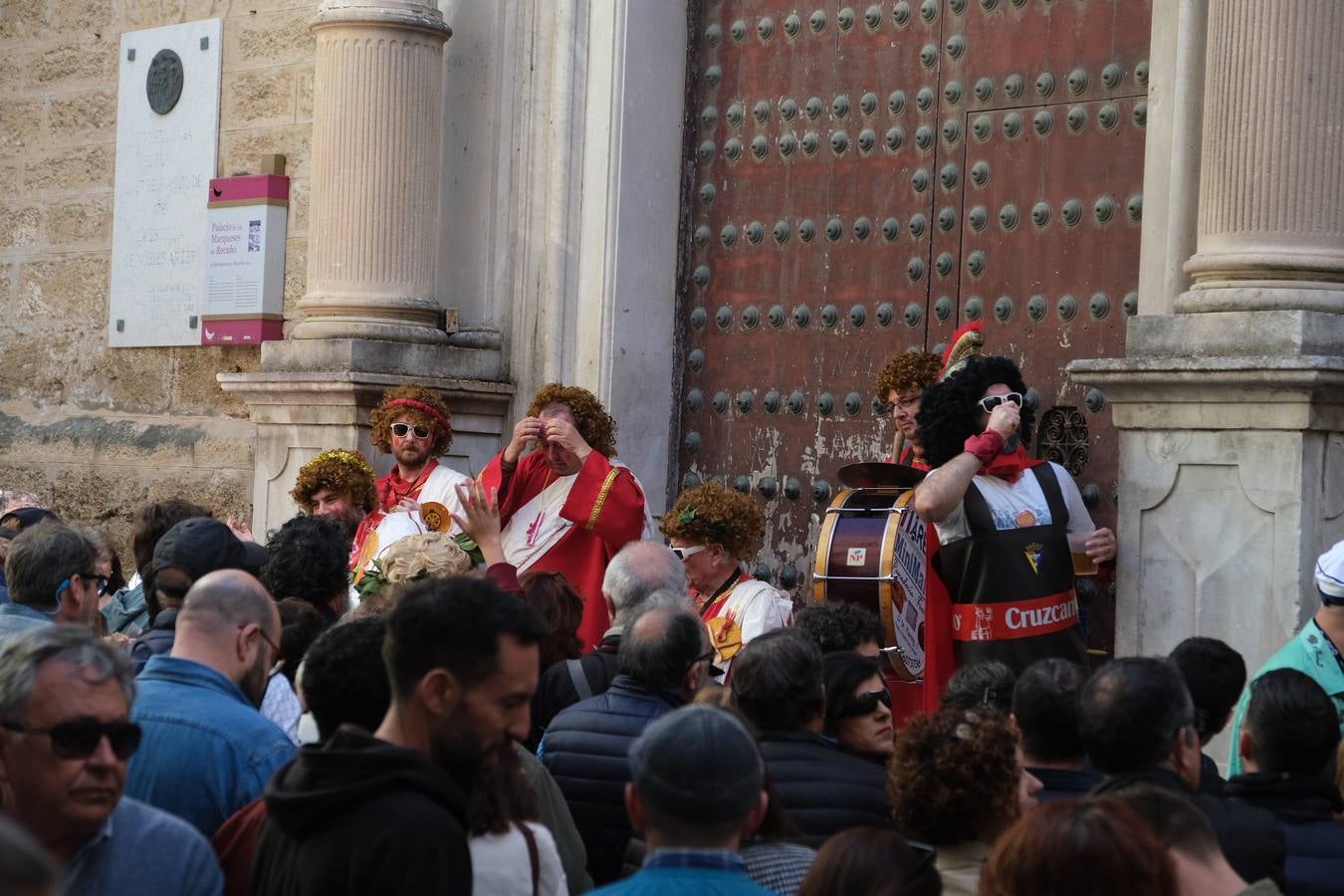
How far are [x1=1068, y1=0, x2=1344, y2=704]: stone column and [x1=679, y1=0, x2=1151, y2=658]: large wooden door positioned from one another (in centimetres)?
90

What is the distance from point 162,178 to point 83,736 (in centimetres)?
793

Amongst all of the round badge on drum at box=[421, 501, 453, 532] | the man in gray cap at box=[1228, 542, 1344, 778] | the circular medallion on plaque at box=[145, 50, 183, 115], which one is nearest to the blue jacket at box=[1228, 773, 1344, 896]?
the man in gray cap at box=[1228, 542, 1344, 778]

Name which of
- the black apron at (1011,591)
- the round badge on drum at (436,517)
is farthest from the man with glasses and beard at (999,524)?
the round badge on drum at (436,517)

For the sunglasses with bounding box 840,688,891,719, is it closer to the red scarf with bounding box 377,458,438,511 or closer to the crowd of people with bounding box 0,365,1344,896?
the crowd of people with bounding box 0,365,1344,896

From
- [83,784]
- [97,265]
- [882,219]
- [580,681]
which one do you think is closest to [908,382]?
[882,219]

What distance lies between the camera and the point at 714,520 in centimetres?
651

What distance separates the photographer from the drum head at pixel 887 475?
6.68 metres

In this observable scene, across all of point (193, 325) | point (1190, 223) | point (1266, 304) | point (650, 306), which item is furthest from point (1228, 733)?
point (193, 325)

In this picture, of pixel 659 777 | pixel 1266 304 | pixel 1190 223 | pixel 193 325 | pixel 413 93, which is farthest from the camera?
pixel 193 325

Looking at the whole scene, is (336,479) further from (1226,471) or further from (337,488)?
(1226,471)

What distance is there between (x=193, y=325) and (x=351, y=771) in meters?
7.67

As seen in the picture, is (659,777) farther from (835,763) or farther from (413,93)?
(413,93)

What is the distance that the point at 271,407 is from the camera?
9.23m

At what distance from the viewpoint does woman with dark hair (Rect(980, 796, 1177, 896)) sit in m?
2.50
